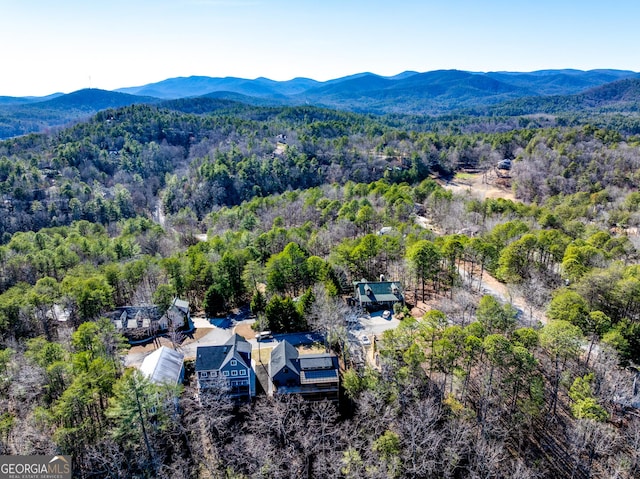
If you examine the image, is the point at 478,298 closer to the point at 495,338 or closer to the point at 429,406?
the point at 495,338

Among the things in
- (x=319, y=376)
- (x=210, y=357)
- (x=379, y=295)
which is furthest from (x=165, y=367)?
(x=379, y=295)

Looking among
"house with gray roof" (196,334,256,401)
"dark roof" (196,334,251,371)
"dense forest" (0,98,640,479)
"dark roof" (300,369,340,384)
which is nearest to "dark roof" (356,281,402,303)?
"dense forest" (0,98,640,479)

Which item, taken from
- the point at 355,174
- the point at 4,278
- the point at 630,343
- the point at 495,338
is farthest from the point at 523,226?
the point at 4,278

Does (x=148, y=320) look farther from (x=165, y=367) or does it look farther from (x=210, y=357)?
(x=210, y=357)

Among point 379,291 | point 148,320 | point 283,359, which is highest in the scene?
point 283,359

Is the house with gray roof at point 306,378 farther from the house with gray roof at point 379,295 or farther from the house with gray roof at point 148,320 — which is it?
the house with gray roof at point 148,320

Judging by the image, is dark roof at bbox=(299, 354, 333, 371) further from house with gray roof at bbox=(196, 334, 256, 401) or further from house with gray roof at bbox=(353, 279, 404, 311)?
house with gray roof at bbox=(353, 279, 404, 311)

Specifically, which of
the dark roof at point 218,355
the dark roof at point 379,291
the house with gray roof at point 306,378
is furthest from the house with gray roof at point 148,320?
the dark roof at point 379,291
